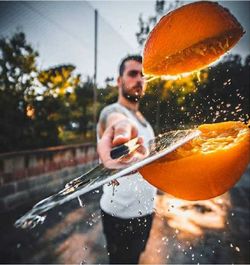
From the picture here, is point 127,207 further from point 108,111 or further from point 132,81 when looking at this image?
Result: point 132,81

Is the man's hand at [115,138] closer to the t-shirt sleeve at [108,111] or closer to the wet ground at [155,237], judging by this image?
the t-shirt sleeve at [108,111]

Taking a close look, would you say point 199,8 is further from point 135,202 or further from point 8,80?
point 8,80

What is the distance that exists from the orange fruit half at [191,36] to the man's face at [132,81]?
105 cm

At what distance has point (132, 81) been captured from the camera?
222 centimetres

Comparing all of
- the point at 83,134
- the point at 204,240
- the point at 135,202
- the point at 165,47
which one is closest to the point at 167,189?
the point at 165,47

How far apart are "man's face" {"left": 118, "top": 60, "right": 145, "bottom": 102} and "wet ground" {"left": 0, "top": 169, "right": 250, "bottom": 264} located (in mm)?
874

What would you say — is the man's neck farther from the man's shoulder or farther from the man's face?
the man's shoulder

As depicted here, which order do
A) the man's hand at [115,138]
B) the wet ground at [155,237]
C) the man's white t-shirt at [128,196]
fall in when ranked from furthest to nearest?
the wet ground at [155,237]
the man's white t-shirt at [128,196]
the man's hand at [115,138]

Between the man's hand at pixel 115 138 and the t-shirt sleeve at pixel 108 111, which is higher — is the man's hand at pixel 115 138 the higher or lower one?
the lower one

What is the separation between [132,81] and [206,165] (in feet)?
4.60

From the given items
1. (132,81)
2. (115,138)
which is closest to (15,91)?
(132,81)

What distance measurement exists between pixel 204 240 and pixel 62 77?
3.33m

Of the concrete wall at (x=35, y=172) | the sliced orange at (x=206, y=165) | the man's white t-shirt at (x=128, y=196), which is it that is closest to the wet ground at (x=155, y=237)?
the concrete wall at (x=35, y=172)

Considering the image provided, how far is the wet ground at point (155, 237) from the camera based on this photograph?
8.84ft
